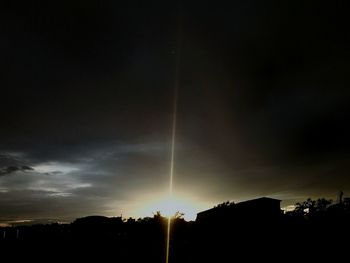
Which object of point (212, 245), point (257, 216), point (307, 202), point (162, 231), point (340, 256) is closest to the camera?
point (340, 256)

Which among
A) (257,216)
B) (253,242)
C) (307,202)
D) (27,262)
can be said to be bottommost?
(27,262)

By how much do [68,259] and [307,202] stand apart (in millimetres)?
81672

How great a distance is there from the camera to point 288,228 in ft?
87.4

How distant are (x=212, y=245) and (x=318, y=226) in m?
11.2

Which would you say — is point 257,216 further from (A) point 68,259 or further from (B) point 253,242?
(A) point 68,259

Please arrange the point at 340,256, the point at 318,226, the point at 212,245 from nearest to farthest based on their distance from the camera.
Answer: the point at 340,256
the point at 318,226
the point at 212,245

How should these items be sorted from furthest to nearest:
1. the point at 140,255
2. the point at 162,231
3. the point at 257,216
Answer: the point at 162,231, the point at 257,216, the point at 140,255

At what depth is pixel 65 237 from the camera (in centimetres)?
3794

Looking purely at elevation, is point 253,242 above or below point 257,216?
below

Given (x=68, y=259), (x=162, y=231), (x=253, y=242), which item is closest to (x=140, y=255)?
(x=68, y=259)

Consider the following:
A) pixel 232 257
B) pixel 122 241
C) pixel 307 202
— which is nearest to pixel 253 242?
pixel 232 257

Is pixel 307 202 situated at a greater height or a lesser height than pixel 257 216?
greater

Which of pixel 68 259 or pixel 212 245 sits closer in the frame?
pixel 68 259

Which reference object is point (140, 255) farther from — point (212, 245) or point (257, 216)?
point (257, 216)
